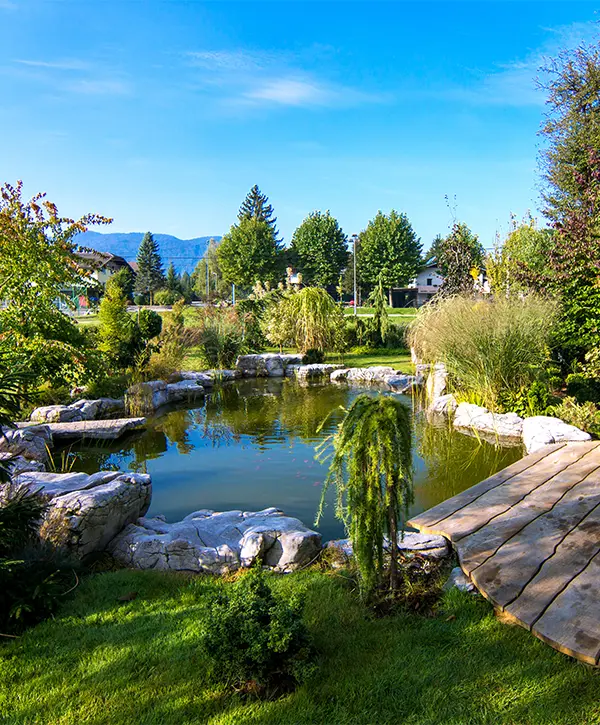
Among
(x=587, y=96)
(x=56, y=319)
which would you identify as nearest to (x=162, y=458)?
(x=56, y=319)

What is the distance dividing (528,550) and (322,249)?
4223cm

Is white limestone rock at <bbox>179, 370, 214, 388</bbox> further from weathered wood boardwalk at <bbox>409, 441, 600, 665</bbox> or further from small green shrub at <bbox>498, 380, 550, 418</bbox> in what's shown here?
weathered wood boardwalk at <bbox>409, 441, 600, 665</bbox>

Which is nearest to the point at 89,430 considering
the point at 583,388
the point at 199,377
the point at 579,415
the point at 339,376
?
the point at 199,377

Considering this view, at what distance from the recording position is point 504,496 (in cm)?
373

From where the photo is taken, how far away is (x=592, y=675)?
210cm

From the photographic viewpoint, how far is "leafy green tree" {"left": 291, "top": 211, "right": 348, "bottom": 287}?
4375 centimetres

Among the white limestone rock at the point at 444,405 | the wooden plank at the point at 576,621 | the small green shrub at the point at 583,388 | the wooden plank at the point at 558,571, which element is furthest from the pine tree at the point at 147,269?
the wooden plank at the point at 576,621

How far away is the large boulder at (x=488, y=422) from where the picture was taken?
640cm

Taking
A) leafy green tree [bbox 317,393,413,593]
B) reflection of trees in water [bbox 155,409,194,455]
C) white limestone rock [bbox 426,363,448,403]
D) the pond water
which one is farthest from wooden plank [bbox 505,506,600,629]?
white limestone rock [bbox 426,363,448,403]

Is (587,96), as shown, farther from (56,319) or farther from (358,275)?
(358,275)

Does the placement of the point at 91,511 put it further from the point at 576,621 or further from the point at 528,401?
the point at 528,401

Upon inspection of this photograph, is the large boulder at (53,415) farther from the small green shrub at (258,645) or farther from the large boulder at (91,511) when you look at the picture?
the small green shrub at (258,645)

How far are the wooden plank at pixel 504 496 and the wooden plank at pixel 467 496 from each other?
35 millimetres

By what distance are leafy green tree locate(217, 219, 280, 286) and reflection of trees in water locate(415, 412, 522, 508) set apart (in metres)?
34.5
